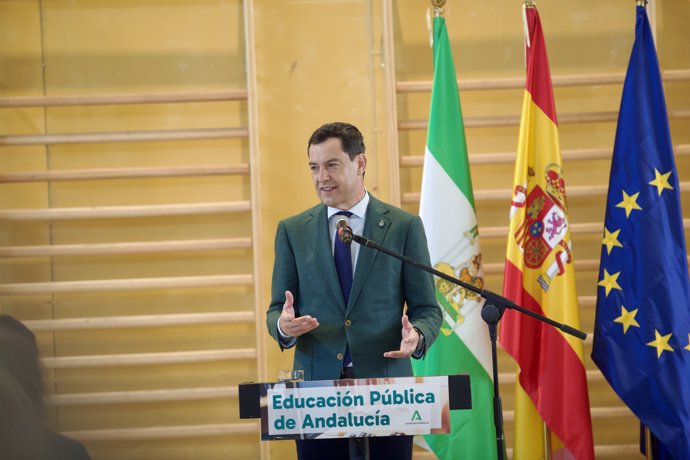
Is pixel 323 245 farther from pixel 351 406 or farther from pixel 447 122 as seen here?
pixel 447 122

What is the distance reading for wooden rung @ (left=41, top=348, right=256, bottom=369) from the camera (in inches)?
149

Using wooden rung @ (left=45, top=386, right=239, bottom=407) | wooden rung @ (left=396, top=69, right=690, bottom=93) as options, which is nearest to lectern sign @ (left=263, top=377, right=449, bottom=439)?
wooden rung @ (left=45, top=386, right=239, bottom=407)

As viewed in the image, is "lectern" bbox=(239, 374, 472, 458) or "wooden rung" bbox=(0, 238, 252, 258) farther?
"wooden rung" bbox=(0, 238, 252, 258)

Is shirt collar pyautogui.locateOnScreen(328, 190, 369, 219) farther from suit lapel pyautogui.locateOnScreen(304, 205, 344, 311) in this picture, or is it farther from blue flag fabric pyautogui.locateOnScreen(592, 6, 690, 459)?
blue flag fabric pyautogui.locateOnScreen(592, 6, 690, 459)

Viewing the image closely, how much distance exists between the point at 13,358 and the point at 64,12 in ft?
9.98

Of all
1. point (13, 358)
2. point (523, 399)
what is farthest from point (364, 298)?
point (523, 399)

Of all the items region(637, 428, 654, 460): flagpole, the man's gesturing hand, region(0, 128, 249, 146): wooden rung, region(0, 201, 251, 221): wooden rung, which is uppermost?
region(0, 128, 249, 146): wooden rung

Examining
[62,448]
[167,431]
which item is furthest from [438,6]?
[62,448]

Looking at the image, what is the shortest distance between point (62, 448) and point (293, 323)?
0.65 m

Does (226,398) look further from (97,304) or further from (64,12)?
(64,12)

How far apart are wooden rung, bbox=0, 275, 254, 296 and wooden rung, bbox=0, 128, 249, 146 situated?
0.61 m

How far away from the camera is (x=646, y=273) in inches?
131

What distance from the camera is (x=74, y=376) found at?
3.79 metres

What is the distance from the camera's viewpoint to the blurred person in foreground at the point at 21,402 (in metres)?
1.19
